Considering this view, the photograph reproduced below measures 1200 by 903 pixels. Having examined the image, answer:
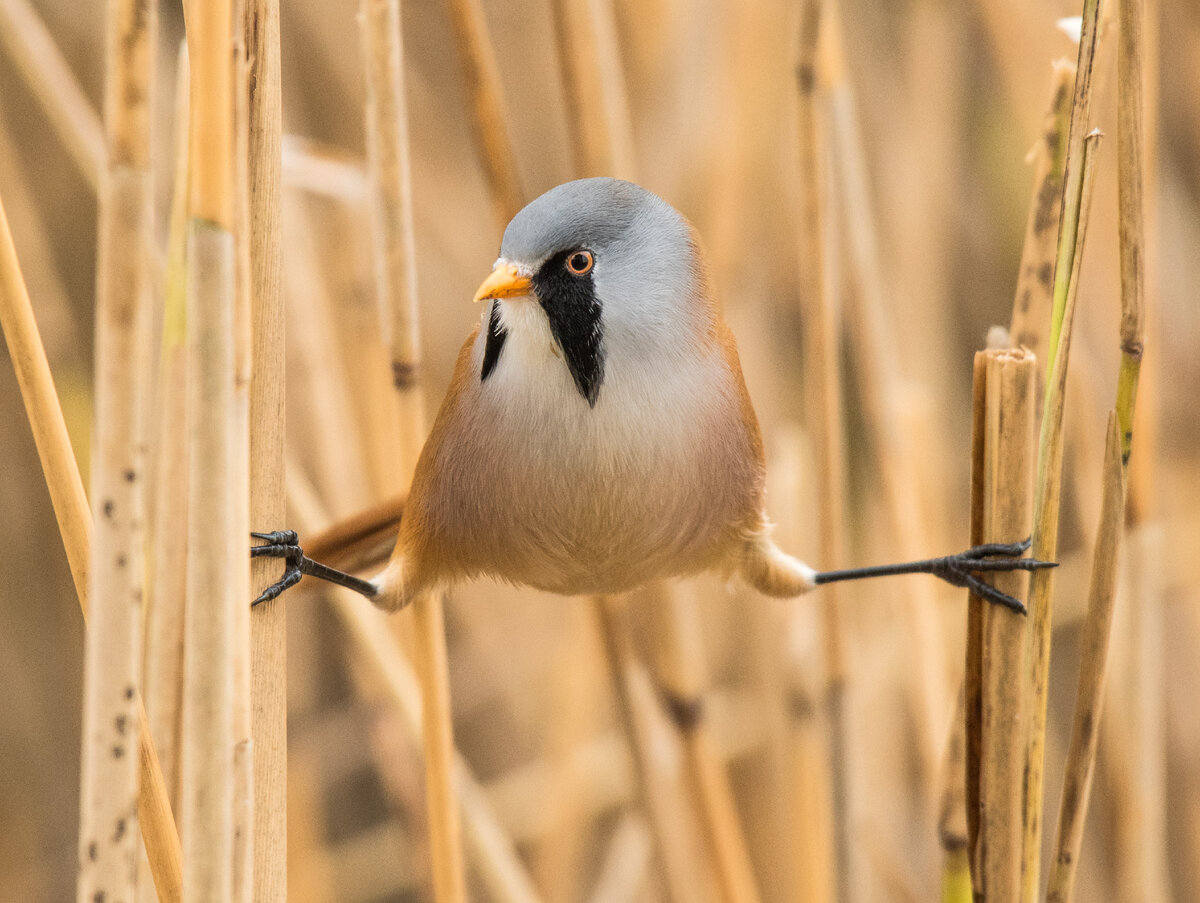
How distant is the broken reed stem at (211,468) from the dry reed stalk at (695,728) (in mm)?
748

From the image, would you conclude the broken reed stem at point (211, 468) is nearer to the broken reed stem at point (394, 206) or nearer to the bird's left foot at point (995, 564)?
the broken reed stem at point (394, 206)

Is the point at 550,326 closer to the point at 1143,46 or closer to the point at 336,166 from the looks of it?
the point at 1143,46

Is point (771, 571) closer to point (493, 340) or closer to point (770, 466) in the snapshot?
point (493, 340)

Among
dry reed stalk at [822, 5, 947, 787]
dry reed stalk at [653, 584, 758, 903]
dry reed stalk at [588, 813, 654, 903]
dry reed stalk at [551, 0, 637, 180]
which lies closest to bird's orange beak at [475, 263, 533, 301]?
dry reed stalk at [551, 0, 637, 180]

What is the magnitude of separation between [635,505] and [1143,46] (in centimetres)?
56

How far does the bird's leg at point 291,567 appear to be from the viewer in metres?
0.95

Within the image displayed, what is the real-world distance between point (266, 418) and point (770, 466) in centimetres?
137

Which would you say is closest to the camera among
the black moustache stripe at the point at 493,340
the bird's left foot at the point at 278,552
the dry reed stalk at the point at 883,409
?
the bird's left foot at the point at 278,552

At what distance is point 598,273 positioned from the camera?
1033mm

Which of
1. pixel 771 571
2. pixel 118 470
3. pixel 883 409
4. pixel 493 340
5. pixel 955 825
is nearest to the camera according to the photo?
pixel 118 470

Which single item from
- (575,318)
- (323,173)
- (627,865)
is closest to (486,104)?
(575,318)

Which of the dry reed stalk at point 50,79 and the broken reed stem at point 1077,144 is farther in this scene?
the dry reed stalk at point 50,79

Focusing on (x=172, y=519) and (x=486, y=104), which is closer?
(x=172, y=519)

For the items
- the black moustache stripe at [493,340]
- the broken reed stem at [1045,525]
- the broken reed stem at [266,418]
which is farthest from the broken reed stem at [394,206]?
the broken reed stem at [1045,525]
